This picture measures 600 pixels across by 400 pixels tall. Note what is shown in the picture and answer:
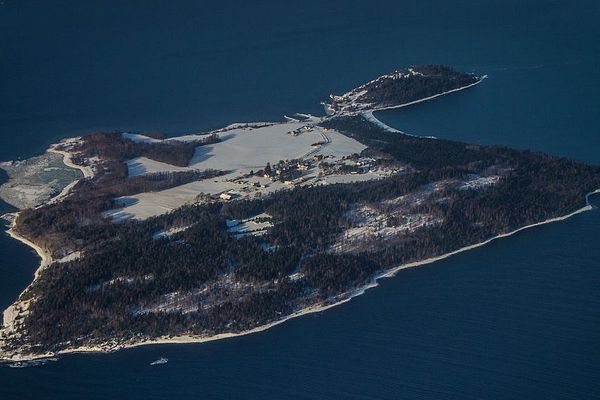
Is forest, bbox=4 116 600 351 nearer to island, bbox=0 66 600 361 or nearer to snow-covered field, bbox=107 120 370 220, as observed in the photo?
island, bbox=0 66 600 361

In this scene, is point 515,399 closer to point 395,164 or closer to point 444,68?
point 395,164

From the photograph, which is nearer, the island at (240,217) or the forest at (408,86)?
the island at (240,217)

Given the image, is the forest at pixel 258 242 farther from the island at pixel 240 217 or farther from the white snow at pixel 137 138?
the white snow at pixel 137 138

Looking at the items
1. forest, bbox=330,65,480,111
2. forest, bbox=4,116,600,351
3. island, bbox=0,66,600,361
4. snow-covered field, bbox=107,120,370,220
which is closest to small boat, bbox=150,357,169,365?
island, bbox=0,66,600,361

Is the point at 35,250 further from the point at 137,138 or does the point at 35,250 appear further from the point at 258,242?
the point at 137,138

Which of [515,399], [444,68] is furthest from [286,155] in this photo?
[515,399]

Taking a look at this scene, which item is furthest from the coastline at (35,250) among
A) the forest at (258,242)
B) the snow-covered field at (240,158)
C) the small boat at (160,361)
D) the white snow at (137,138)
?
the small boat at (160,361)
